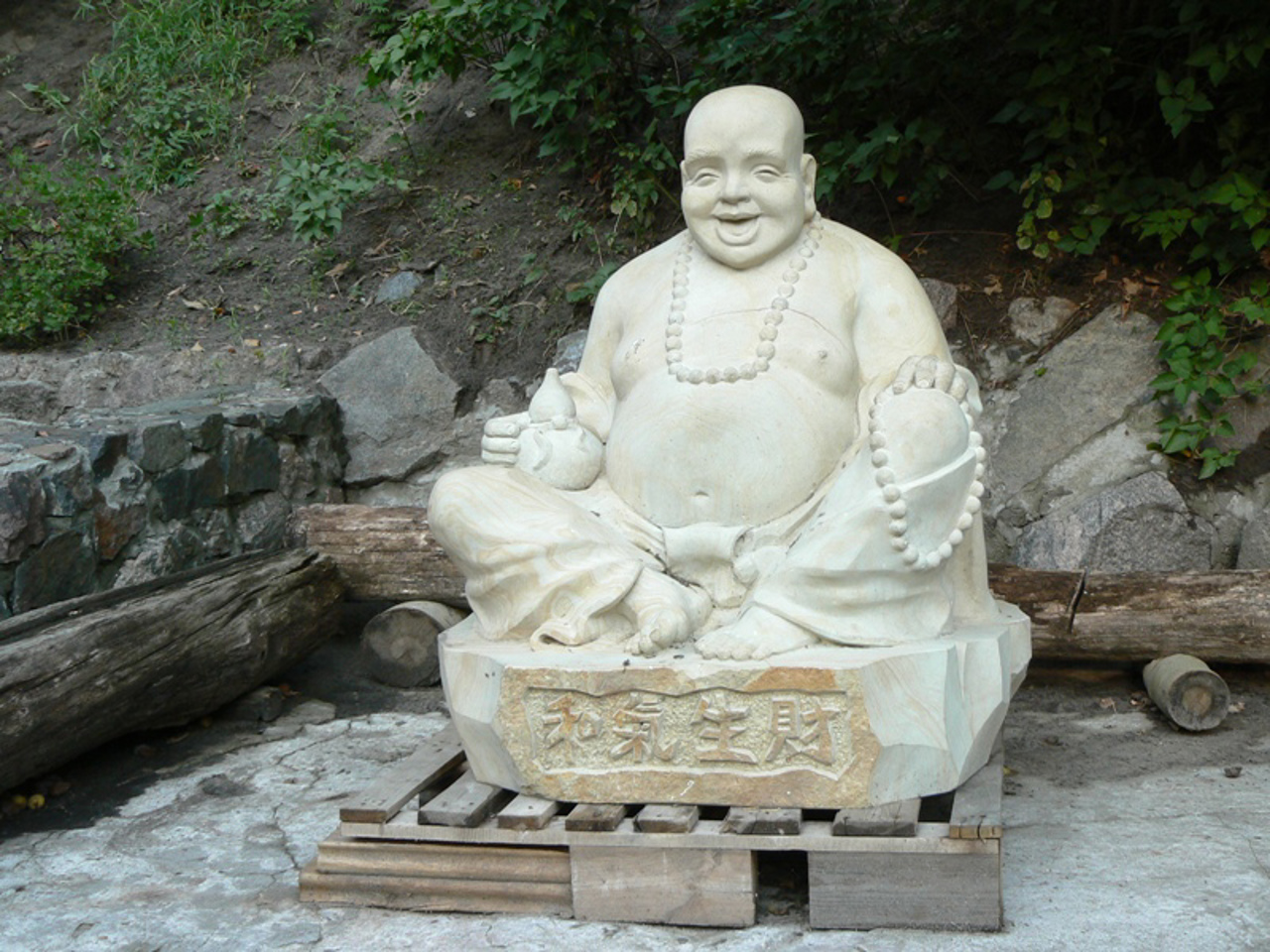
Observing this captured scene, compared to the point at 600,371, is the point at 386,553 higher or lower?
lower

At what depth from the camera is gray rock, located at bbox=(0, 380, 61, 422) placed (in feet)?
21.4

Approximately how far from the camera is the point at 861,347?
13.2 ft

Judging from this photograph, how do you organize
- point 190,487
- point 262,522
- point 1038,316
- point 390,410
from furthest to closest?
point 390,410 < point 1038,316 < point 262,522 < point 190,487

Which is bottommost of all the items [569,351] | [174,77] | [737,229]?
[569,351]

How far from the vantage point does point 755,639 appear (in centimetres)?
349

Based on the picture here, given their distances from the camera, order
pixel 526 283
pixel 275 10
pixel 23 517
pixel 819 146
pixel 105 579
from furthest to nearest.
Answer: pixel 275 10 < pixel 526 283 < pixel 819 146 < pixel 105 579 < pixel 23 517

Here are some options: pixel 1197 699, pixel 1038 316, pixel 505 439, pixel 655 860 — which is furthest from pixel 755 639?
pixel 1038 316

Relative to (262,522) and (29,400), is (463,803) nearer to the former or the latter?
(262,522)

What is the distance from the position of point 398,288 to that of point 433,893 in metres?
4.30

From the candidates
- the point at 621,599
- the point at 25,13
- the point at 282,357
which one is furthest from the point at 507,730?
the point at 25,13

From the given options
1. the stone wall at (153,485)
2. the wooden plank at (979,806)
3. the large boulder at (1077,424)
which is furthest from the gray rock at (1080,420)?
the stone wall at (153,485)

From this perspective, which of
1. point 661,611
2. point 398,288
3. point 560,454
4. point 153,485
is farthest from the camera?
point 398,288

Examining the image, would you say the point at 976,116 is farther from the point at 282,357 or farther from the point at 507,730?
the point at 507,730

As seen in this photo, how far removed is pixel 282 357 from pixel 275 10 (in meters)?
2.79
